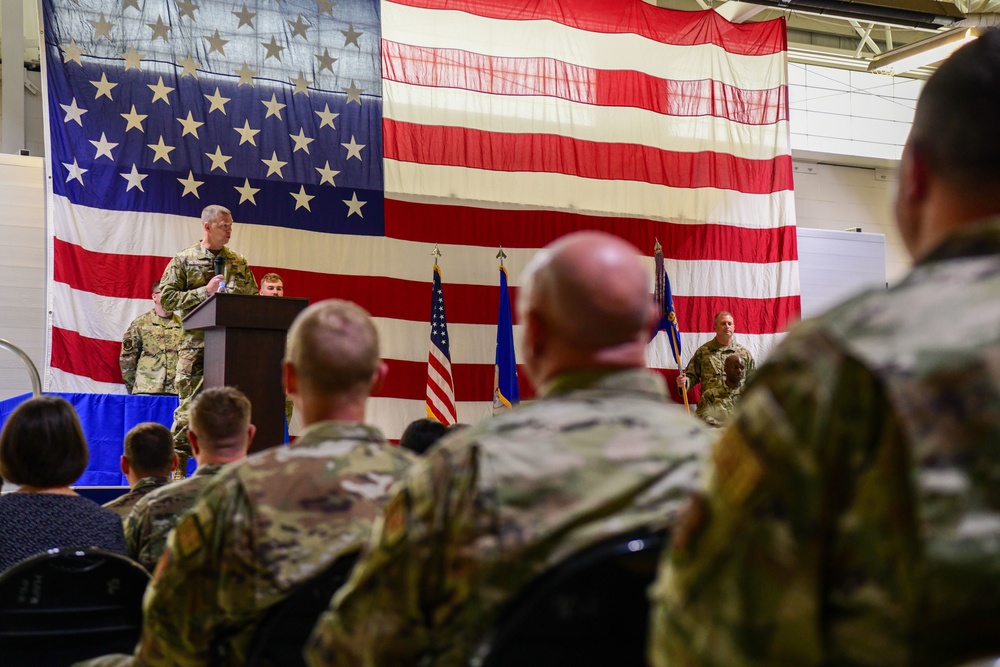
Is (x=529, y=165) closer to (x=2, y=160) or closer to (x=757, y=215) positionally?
(x=757, y=215)

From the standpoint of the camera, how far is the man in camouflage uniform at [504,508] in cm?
102

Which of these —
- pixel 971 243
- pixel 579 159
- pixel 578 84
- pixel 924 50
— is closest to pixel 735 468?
pixel 971 243

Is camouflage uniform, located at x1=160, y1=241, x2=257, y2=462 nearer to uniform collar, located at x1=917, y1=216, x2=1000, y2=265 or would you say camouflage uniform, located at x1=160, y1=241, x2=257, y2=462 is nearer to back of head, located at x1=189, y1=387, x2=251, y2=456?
back of head, located at x1=189, y1=387, x2=251, y2=456

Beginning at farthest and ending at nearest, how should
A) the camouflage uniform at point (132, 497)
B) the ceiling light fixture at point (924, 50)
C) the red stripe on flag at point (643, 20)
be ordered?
1. the red stripe on flag at point (643, 20)
2. the ceiling light fixture at point (924, 50)
3. the camouflage uniform at point (132, 497)

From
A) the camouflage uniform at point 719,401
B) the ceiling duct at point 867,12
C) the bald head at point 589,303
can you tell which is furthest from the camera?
the ceiling duct at point 867,12

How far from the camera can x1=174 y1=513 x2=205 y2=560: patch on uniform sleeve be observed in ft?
4.70

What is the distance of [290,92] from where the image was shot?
7547 millimetres

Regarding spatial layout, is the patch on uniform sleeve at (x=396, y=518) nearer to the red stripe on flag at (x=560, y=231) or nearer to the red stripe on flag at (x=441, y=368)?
the red stripe on flag at (x=441, y=368)

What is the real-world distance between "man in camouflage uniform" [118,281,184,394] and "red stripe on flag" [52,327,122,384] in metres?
0.06

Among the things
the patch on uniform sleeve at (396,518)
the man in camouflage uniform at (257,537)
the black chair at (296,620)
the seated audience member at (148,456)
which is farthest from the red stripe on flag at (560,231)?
the patch on uniform sleeve at (396,518)

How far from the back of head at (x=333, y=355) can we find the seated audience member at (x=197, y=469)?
0.70 meters

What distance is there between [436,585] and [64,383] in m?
6.01

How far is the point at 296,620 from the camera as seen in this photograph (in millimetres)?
1315

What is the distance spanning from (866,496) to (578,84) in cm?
832
